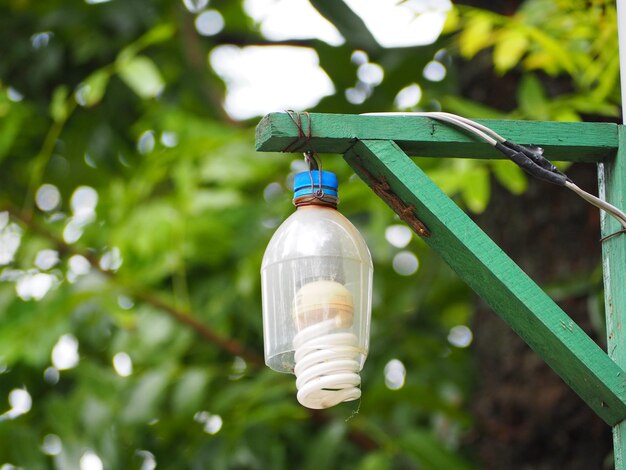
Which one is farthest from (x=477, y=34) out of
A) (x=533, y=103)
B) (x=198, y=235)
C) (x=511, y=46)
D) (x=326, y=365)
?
(x=326, y=365)

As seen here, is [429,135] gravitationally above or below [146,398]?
below

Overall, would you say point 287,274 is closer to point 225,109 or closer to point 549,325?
point 549,325

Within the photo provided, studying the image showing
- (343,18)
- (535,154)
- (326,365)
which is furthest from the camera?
(343,18)

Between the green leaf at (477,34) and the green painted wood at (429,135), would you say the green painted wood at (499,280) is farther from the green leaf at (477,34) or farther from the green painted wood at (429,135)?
the green leaf at (477,34)

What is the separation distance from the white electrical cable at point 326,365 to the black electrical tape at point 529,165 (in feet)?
1.04

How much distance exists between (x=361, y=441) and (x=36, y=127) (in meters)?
1.62

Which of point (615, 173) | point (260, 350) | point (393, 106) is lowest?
point (615, 173)

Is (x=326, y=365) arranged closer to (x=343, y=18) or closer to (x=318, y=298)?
(x=318, y=298)

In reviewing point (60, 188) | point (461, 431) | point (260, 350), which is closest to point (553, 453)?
point (461, 431)

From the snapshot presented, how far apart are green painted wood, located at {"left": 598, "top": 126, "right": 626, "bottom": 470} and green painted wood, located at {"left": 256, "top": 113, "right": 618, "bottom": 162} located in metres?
0.02

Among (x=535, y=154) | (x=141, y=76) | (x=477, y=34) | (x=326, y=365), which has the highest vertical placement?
(x=141, y=76)

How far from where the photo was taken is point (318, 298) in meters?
1.35

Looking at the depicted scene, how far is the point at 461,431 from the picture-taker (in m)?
3.44

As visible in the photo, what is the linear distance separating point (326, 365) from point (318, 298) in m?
0.09
